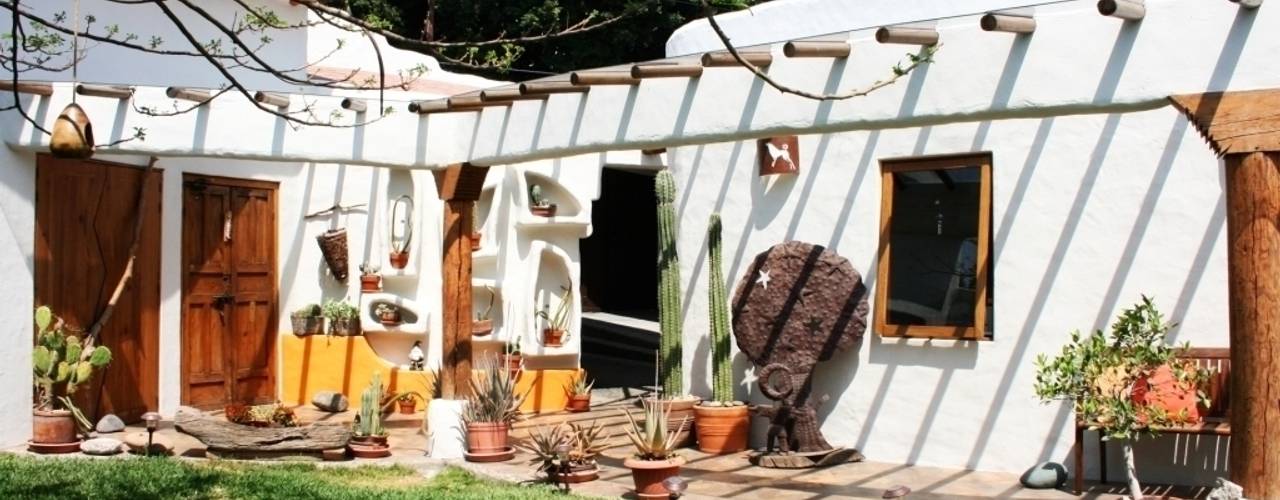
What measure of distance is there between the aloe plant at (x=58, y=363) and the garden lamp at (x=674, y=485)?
4.05 meters

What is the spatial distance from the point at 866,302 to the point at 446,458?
3.01 m

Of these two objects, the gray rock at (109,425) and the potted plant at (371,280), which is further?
the potted plant at (371,280)

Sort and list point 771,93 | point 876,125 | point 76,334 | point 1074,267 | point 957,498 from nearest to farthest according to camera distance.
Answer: point 876,125, point 771,93, point 957,498, point 1074,267, point 76,334

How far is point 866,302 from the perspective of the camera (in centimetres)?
890

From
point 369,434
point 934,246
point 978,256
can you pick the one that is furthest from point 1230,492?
point 369,434

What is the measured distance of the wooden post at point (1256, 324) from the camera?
5.01 metres

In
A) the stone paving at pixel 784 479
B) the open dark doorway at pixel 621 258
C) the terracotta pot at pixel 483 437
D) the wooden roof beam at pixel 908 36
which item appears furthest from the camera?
the open dark doorway at pixel 621 258

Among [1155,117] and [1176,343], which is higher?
[1155,117]

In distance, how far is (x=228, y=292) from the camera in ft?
36.7

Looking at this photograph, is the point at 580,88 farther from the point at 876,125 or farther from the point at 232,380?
the point at 232,380

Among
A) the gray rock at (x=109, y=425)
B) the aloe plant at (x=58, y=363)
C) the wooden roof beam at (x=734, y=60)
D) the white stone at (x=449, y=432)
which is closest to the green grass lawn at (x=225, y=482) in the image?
the white stone at (x=449, y=432)

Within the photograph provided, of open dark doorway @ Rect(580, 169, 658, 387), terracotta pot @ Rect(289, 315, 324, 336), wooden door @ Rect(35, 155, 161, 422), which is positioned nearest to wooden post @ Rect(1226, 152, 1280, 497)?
wooden door @ Rect(35, 155, 161, 422)

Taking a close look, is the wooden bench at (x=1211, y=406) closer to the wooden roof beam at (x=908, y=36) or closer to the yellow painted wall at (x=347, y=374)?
the wooden roof beam at (x=908, y=36)

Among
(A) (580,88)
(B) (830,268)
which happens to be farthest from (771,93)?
(B) (830,268)
